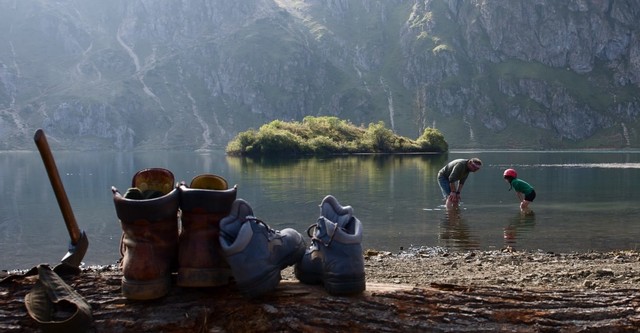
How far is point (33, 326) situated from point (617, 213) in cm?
2866

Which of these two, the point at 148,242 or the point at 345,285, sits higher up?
the point at 148,242

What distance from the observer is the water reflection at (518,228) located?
20.3 m

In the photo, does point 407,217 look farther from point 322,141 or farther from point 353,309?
point 322,141

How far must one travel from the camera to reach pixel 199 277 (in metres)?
5.89

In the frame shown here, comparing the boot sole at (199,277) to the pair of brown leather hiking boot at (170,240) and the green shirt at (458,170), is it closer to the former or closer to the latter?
the pair of brown leather hiking boot at (170,240)

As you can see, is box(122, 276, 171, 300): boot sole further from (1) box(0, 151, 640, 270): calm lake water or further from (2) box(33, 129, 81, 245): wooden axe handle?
(1) box(0, 151, 640, 270): calm lake water

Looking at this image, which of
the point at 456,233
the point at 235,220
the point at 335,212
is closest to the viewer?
the point at 235,220

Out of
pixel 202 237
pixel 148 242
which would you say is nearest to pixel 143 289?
pixel 148 242

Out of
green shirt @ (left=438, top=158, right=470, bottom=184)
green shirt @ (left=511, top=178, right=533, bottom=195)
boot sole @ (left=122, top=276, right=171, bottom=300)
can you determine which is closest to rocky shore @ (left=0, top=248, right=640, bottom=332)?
boot sole @ (left=122, top=276, right=171, bottom=300)

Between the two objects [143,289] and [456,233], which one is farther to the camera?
[456,233]

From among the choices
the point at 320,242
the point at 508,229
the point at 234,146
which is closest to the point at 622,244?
the point at 508,229

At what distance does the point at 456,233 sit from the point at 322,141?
107 meters

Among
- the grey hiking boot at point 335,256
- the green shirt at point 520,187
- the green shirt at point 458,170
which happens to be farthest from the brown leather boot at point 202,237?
the green shirt at point 520,187

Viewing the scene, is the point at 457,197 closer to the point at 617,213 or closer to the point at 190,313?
the point at 617,213
